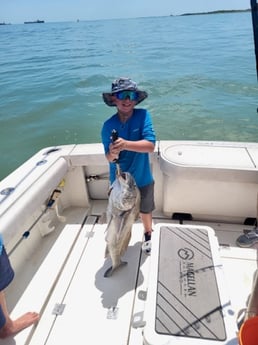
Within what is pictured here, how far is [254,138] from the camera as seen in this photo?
7.70 metres

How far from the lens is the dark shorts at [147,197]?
7.91 ft

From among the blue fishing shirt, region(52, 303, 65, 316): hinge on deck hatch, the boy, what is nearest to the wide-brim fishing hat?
the boy

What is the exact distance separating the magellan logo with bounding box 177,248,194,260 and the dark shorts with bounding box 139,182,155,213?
26.4 inches

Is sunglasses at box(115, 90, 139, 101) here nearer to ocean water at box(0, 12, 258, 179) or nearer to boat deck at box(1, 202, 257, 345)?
boat deck at box(1, 202, 257, 345)

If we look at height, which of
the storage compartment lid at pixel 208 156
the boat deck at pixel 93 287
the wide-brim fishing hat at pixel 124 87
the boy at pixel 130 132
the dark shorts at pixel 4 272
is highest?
the wide-brim fishing hat at pixel 124 87

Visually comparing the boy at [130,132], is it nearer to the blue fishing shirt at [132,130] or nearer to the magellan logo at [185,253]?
the blue fishing shirt at [132,130]

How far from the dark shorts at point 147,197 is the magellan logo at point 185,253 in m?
0.67

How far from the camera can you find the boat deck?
2.00 meters

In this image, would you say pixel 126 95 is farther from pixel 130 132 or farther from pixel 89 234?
pixel 89 234

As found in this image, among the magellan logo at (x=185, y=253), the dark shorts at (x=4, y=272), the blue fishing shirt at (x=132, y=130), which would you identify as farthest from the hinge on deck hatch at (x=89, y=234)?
the magellan logo at (x=185, y=253)

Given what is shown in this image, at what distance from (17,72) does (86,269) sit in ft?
48.7

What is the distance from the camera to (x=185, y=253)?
1847 mm

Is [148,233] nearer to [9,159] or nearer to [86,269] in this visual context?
[86,269]

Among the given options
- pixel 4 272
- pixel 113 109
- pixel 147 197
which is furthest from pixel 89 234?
pixel 113 109
